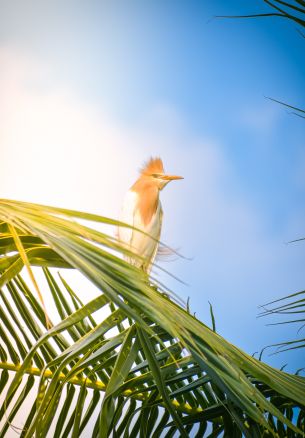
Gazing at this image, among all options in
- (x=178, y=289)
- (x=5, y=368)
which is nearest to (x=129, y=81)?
(x=178, y=289)

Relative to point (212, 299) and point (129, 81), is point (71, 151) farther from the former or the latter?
point (212, 299)

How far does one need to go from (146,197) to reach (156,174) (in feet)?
0.37

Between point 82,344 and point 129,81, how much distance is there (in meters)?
1.61

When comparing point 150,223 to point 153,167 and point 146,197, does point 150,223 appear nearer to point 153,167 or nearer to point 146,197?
point 146,197

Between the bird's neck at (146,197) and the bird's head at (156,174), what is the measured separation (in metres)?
0.02

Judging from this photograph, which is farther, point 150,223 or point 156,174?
point 156,174

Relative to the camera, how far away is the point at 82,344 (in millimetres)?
308

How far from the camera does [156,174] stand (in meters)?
1.63

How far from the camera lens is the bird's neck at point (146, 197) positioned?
4.94 feet

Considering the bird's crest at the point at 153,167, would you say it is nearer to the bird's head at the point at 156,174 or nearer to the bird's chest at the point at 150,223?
the bird's head at the point at 156,174

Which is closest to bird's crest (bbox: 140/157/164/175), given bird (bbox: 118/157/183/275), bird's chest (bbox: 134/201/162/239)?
bird (bbox: 118/157/183/275)

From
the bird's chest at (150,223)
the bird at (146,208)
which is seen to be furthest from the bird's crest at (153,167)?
the bird's chest at (150,223)

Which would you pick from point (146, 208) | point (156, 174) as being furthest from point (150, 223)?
point (156, 174)

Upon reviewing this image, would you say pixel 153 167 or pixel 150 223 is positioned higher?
pixel 153 167
